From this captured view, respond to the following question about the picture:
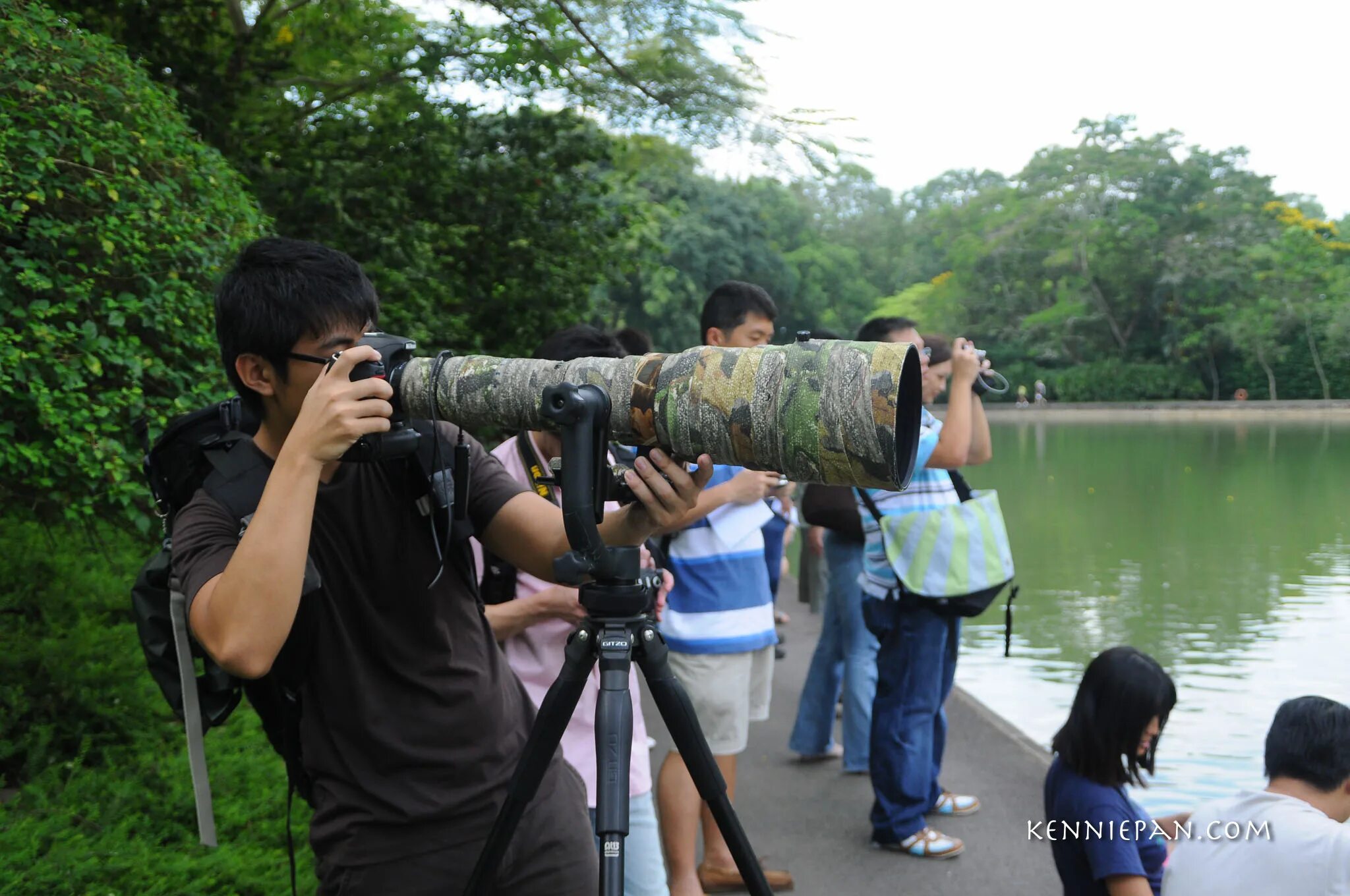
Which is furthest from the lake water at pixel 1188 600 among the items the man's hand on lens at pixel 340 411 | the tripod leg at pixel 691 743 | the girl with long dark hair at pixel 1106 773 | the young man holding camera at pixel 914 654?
the man's hand on lens at pixel 340 411

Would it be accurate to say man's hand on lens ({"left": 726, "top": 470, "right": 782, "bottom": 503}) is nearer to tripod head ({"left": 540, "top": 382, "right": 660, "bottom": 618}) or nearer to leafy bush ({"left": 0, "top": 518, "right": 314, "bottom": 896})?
leafy bush ({"left": 0, "top": 518, "right": 314, "bottom": 896})

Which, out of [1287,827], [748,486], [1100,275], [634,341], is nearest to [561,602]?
[748,486]

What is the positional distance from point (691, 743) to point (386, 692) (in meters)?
0.47

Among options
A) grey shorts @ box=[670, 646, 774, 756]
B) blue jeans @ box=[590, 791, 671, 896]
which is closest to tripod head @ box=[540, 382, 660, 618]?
blue jeans @ box=[590, 791, 671, 896]

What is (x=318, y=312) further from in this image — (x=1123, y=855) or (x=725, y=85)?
(x=725, y=85)

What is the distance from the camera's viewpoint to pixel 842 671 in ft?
17.0

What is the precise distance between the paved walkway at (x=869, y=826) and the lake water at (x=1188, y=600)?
22.8 inches

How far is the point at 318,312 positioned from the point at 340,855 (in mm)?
801

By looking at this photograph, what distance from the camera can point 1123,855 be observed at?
2.81 m

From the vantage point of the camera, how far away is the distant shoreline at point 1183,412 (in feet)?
112

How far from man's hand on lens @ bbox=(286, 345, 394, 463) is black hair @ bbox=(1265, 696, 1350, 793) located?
1968 millimetres

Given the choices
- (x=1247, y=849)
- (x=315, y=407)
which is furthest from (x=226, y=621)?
(x=1247, y=849)

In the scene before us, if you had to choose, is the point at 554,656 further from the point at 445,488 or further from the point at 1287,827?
the point at 1287,827

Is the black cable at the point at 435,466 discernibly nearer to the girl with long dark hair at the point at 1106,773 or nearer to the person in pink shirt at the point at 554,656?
the person in pink shirt at the point at 554,656
